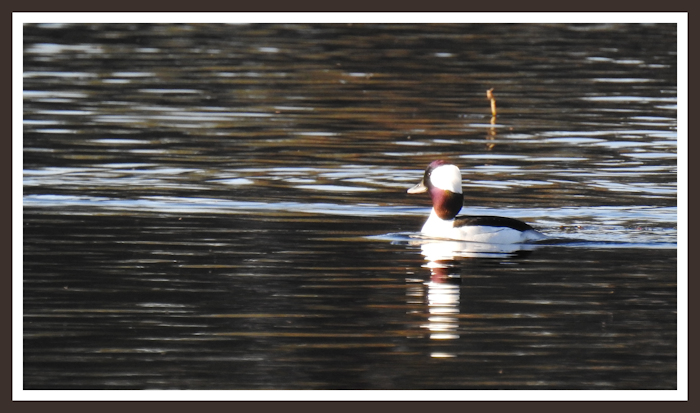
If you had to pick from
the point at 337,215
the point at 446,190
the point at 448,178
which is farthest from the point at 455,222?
the point at 337,215

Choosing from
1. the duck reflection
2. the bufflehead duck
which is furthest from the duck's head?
the duck reflection

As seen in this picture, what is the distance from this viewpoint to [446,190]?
16078 mm

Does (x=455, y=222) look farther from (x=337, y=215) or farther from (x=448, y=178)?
(x=337, y=215)

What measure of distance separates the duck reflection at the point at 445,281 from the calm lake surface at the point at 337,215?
0.14 ft

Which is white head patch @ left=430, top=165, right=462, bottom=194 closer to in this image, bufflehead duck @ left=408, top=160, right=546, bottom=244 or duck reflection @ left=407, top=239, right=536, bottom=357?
bufflehead duck @ left=408, top=160, right=546, bottom=244

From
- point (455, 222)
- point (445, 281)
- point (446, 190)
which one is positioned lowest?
point (445, 281)

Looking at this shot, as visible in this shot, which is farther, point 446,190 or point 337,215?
point 337,215

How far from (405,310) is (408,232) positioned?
11.3ft

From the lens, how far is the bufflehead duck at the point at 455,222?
606 inches

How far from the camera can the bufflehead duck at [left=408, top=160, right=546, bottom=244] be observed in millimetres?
15391

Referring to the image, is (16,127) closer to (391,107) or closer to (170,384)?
(170,384)

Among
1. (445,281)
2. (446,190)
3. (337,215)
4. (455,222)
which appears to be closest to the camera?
(445,281)

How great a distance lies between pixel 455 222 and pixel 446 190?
464mm

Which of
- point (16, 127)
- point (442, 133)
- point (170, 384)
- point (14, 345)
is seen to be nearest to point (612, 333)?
point (170, 384)
